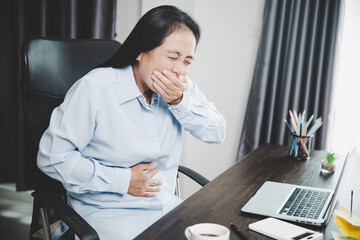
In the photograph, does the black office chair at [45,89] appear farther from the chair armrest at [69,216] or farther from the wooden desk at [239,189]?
the wooden desk at [239,189]

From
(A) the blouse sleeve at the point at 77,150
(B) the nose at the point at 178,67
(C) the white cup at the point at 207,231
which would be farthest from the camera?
A: (B) the nose at the point at 178,67

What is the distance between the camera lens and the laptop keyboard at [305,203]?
943 millimetres

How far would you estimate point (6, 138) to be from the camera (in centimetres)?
291

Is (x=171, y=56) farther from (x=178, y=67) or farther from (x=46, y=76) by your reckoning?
(x=46, y=76)

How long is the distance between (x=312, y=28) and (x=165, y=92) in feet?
4.45

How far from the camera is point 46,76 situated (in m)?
1.29

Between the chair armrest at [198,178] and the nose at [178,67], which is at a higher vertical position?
the nose at [178,67]

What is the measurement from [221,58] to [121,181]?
5.24ft

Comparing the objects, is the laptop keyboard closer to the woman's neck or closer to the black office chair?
the black office chair

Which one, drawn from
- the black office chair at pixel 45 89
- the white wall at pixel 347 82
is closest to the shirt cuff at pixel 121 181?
the black office chair at pixel 45 89

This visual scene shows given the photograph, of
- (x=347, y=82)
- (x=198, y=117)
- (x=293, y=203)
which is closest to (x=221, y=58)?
(x=347, y=82)

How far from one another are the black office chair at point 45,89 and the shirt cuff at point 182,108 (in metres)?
0.23

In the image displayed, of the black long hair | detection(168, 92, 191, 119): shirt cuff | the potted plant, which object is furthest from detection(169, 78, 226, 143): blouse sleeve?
the potted plant

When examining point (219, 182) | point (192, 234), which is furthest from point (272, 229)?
point (219, 182)
